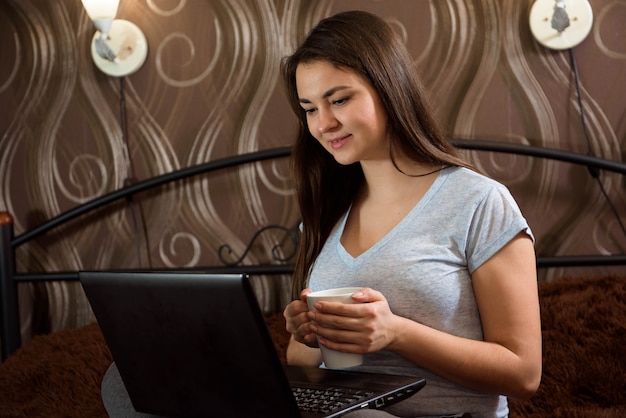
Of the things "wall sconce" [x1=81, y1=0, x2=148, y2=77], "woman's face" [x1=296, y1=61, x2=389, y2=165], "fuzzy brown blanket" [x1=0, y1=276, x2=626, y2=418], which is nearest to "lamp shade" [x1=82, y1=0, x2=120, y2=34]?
"wall sconce" [x1=81, y1=0, x2=148, y2=77]

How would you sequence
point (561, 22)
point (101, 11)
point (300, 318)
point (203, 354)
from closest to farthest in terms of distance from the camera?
point (203, 354) → point (300, 318) → point (561, 22) → point (101, 11)

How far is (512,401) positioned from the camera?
1626 mm

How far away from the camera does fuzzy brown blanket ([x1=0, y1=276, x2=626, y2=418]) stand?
5.33ft

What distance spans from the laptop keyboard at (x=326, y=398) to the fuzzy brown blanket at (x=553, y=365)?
27.1 inches

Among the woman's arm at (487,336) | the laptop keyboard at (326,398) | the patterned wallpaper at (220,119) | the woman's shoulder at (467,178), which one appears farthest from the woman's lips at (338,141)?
the patterned wallpaper at (220,119)

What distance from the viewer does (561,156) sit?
1988mm

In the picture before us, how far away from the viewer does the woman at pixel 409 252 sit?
1.14 meters

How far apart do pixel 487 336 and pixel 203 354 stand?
46 cm

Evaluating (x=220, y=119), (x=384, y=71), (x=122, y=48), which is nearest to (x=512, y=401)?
(x=384, y=71)

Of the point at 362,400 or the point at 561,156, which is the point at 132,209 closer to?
the point at 561,156

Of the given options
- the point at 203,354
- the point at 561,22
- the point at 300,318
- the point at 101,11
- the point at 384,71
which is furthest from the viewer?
the point at 101,11

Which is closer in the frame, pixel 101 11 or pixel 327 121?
pixel 327 121

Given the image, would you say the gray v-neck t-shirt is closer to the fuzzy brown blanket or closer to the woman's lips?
the woman's lips

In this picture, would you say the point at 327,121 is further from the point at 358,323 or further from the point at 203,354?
the point at 203,354
